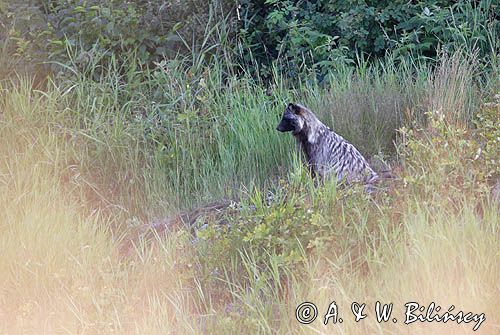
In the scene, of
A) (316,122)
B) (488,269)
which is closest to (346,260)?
(488,269)

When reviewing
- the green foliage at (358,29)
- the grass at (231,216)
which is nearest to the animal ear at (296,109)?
the grass at (231,216)

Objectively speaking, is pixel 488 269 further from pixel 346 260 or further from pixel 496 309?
pixel 346 260

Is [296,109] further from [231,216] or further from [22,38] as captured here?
[22,38]

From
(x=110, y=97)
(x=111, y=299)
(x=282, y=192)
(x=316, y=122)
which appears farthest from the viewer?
(x=110, y=97)

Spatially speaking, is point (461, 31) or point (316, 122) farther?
point (461, 31)

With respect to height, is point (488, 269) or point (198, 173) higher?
point (488, 269)

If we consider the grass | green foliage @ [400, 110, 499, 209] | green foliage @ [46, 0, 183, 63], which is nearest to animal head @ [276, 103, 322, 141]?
the grass

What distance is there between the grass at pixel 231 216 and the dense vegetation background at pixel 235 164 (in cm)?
2

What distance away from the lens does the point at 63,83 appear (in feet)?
32.0

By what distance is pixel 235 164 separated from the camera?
336 inches

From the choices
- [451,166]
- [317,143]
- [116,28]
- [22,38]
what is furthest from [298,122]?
[22,38]

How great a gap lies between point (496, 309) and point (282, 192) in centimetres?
234

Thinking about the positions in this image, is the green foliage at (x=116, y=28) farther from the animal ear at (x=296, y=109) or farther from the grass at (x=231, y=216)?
the animal ear at (x=296, y=109)

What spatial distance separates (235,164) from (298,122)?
29.7 inches
